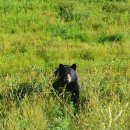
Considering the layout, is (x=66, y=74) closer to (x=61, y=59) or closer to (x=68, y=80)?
(x=68, y=80)

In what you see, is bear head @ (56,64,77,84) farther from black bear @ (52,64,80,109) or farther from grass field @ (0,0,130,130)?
grass field @ (0,0,130,130)

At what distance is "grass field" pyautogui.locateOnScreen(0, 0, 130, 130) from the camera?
6.27 m

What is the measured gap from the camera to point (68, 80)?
26.7 ft

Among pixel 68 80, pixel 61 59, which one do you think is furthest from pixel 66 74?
pixel 61 59

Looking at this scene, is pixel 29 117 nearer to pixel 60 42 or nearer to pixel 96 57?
pixel 96 57

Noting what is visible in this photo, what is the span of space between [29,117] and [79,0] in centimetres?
→ 1273

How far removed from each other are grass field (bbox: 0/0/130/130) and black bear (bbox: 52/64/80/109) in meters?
0.17

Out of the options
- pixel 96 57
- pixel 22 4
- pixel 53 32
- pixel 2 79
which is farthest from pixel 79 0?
pixel 2 79

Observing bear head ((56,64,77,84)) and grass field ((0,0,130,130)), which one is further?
bear head ((56,64,77,84))

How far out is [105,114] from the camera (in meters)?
5.21

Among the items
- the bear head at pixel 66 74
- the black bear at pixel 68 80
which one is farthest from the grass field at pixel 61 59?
the bear head at pixel 66 74

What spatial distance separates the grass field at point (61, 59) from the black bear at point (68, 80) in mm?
172

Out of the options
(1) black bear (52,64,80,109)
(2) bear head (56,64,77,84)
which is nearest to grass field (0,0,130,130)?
(1) black bear (52,64,80,109)

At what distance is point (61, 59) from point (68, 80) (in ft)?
13.4
